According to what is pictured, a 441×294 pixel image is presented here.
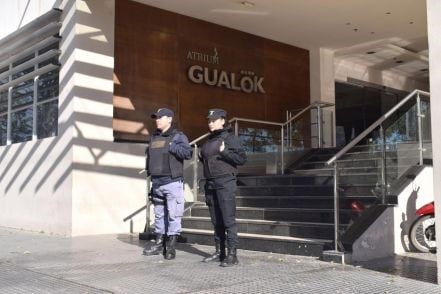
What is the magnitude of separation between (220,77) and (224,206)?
7474mm

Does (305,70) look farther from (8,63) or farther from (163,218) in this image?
(163,218)

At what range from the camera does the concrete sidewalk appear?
554 cm

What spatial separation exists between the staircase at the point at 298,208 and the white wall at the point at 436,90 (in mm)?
2009

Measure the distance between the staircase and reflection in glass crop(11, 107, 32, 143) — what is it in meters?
4.66

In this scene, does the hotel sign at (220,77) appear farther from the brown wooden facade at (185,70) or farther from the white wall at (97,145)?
the white wall at (97,145)

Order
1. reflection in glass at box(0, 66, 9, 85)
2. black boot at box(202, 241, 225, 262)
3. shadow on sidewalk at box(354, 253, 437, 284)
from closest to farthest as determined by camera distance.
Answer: shadow on sidewalk at box(354, 253, 437, 284) → black boot at box(202, 241, 225, 262) → reflection in glass at box(0, 66, 9, 85)

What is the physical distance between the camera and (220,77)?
13.7m

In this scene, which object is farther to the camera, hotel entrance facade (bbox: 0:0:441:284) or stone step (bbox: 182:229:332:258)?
hotel entrance facade (bbox: 0:0:441:284)

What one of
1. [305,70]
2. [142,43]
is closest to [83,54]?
[142,43]

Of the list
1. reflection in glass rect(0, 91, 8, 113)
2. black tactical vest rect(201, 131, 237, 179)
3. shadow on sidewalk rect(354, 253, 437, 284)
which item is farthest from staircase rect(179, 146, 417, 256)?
reflection in glass rect(0, 91, 8, 113)

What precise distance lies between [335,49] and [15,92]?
871cm

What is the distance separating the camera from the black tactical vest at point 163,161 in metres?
7.21

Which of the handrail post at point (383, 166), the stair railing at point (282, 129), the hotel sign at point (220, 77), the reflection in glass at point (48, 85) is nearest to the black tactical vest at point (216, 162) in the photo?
the handrail post at point (383, 166)

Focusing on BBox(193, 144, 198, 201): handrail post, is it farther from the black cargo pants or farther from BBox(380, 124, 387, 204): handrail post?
the black cargo pants
